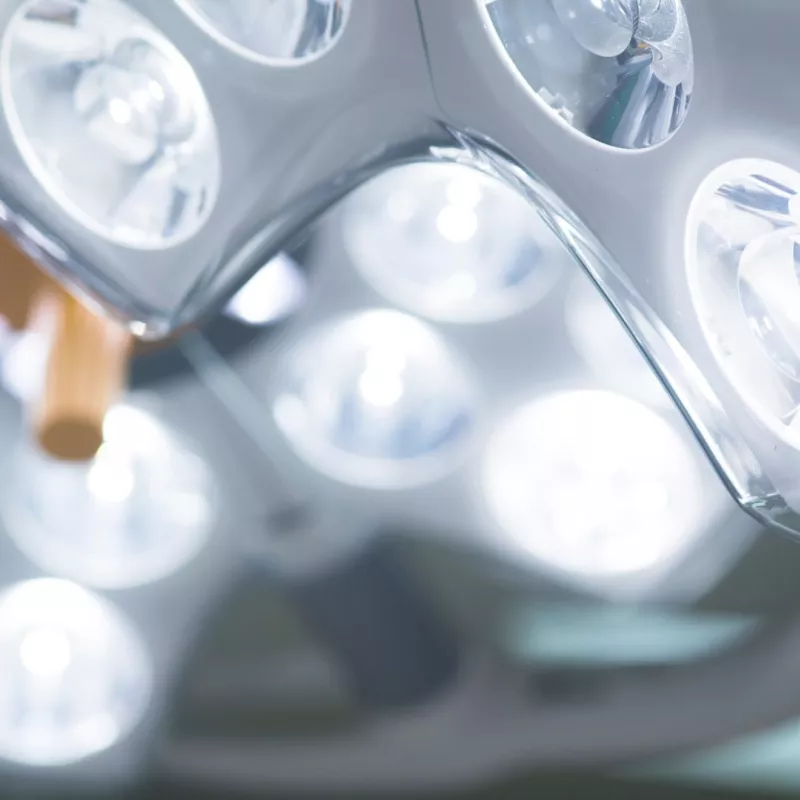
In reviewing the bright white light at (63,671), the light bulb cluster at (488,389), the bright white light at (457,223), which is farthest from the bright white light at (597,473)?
the bright white light at (63,671)

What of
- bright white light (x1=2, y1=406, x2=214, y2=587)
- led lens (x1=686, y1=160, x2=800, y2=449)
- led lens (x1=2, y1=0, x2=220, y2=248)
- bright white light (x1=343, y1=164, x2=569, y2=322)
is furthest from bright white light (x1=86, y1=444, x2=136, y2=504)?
led lens (x1=686, y1=160, x2=800, y2=449)

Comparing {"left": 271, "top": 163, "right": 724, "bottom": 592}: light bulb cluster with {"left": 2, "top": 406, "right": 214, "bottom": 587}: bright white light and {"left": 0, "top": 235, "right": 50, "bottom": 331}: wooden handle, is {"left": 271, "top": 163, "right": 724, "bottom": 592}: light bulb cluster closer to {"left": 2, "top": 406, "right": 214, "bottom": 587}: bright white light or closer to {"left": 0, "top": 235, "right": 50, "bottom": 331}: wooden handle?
{"left": 2, "top": 406, "right": 214, "bottom": 587}: bright white light

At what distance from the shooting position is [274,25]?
1.23ft

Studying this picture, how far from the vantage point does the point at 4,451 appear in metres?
0.70

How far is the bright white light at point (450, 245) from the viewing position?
0.65 meters

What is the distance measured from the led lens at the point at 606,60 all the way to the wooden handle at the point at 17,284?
0.73 ft

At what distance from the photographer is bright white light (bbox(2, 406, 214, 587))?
685mm

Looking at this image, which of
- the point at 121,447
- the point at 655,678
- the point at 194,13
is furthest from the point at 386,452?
the point at 194,13

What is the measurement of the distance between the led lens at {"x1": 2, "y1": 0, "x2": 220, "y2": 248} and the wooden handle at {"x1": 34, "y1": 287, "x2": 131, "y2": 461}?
7cm

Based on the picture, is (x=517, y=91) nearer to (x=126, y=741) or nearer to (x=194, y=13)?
(x=194, y=13)

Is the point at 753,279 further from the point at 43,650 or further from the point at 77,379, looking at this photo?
the point at 43,650

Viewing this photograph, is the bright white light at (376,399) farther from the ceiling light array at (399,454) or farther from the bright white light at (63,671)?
the bright white light at (63,671)

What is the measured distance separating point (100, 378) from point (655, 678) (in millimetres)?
482

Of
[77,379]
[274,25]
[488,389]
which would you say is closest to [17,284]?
[77,379]
